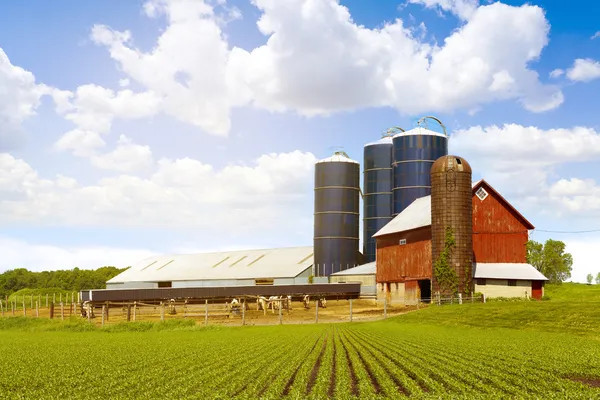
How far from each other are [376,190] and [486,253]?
24531 mm

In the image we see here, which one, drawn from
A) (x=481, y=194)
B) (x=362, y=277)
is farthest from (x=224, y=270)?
(x=481, y=194)

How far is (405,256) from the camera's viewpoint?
59.1 metres

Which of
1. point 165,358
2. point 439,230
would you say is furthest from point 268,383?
point 439,230

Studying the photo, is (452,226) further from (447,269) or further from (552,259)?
(552,259)

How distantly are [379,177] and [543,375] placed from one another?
61.8 meters

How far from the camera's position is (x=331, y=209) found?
77.2 metres

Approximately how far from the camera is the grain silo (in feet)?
168

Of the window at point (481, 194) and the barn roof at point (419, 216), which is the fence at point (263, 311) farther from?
the window at point (481, 194)

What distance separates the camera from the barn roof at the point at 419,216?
2190 inches

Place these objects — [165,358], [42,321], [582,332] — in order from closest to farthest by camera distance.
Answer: [165,358] → [582,332] → [42,321]

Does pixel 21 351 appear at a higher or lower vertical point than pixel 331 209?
lower

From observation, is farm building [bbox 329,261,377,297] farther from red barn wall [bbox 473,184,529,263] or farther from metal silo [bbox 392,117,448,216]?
red barn wall [bbox 473,184,529,263]

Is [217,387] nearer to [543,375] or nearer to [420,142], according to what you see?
[543,375]

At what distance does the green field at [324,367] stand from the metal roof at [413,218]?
25.3m
